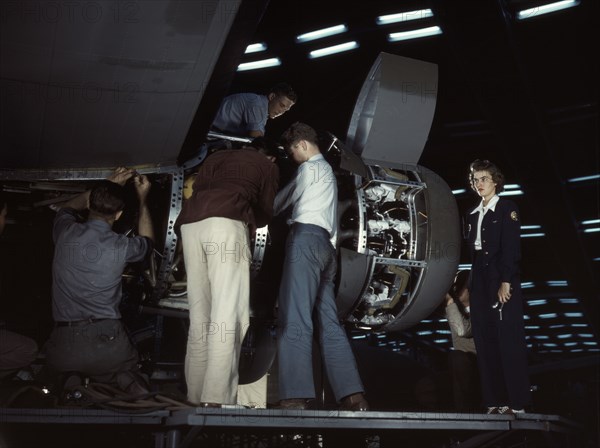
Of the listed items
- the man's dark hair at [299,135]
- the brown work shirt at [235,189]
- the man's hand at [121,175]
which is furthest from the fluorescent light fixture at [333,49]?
the man's hand at [121,175]

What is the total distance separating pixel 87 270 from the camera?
515cm

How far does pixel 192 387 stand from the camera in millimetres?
4984

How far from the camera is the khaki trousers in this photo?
186 inches

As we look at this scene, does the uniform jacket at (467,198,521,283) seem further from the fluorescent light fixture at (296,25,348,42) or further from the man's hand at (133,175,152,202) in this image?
the fluorescent light fixture at (296,25,348,42)

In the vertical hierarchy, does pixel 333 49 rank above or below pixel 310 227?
above

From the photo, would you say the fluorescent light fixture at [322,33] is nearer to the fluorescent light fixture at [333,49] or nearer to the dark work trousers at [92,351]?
the fluorescent light fixture at [333,49]

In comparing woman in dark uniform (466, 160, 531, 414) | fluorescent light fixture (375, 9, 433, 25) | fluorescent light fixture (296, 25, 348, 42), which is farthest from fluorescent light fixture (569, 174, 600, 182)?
woman in dark uniform (466, 160, 531, 414)

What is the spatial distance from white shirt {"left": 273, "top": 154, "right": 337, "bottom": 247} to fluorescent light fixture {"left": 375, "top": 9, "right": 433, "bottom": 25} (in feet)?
20.3

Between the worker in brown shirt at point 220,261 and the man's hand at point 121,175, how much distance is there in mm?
577

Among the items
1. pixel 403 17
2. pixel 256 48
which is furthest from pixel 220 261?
pixel 256 48

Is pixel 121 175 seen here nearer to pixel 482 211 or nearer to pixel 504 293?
pixel 482 211

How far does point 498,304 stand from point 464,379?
4.74 feet

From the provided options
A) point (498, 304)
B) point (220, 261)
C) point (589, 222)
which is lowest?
point (498, 304)

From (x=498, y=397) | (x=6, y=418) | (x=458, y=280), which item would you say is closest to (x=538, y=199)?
(x=458, y=280)
